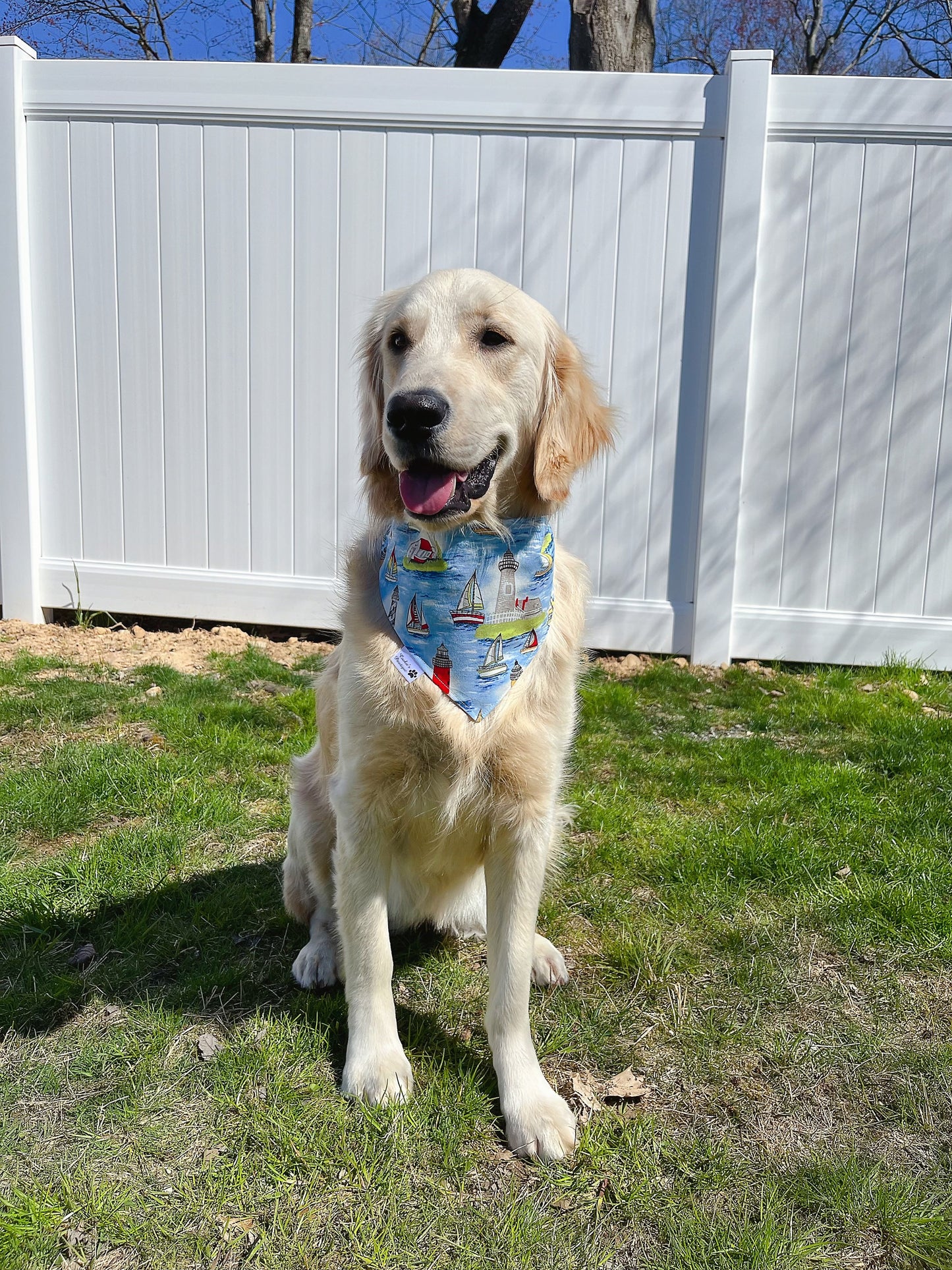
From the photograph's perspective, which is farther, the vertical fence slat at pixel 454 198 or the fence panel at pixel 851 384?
the vertical fence slat at pixel 454 198

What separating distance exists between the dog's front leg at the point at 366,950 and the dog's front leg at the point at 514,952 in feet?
0.66

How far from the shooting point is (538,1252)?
1467 millimetres

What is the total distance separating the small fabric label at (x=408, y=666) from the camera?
1.78m

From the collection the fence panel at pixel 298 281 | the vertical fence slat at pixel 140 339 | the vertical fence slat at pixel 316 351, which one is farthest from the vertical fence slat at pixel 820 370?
the vertical fence slat at pixel 140 339

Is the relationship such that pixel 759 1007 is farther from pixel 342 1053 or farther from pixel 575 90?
pixel 575 90

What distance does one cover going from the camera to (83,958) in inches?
85.7

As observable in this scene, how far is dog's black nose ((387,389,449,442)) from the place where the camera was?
165 cm

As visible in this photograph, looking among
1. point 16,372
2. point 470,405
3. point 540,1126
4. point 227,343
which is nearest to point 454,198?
point 227,343

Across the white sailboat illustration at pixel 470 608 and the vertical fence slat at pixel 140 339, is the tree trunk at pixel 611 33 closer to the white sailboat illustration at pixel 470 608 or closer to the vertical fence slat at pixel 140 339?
the vertical fence slat at pixel 140 339

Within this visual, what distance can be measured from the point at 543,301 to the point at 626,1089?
12.5 feet

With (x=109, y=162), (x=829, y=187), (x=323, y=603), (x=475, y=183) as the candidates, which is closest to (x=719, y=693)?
(x=323, y=603)

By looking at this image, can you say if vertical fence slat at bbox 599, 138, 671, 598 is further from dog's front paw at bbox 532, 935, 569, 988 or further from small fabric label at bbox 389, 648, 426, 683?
small fabric label at bbox 389, 648, 426, 683

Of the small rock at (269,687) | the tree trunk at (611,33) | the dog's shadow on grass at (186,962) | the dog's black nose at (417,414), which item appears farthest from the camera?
the tree trunk at (611,33)

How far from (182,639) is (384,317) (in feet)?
10.6
